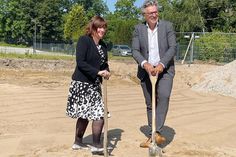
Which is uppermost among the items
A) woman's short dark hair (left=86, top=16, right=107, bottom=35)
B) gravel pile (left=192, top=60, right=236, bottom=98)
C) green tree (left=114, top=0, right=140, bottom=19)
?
green tree (left=114, top=0, right=140, bottom=19)

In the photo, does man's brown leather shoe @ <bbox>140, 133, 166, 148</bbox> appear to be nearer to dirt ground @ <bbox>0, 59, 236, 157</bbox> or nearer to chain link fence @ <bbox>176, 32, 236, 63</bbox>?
dirt ground @ <bbox>0, 59, 236, 157</bbox>

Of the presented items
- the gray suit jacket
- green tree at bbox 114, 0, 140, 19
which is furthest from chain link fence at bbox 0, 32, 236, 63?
green tree at bbox 114, 0, 140, 19

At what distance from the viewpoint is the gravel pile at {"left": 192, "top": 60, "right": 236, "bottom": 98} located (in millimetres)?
16245

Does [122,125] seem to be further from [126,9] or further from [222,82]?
[126,9]

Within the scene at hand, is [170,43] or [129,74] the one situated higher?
[170,43]

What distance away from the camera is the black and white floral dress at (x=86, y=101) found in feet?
20.7

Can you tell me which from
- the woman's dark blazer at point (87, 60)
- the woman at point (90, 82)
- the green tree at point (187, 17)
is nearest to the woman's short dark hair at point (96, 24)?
the woman at point (90, 82)

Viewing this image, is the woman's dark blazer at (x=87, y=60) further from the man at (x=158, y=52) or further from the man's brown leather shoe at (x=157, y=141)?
the man's brown leather shoe at (x=157, y=141)

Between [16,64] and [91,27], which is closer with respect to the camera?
[91,27]

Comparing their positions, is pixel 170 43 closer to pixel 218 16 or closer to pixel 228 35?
pixel 228 35

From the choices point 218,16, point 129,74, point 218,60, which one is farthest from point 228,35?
point 218,16

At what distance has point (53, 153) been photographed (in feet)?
21.1

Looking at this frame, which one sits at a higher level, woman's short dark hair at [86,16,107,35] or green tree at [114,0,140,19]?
green tree at [114,0,140,19]

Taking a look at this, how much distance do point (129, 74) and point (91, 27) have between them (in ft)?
58.0
